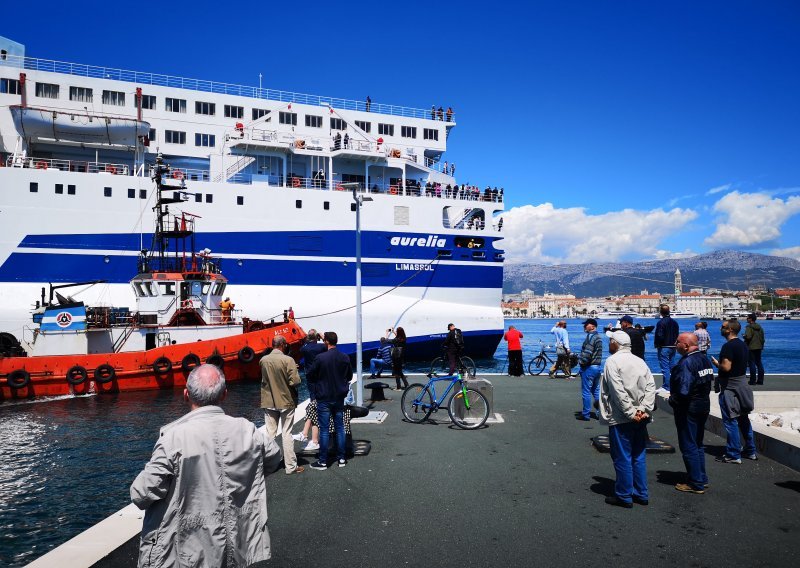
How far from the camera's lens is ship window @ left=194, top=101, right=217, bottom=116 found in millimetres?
27172

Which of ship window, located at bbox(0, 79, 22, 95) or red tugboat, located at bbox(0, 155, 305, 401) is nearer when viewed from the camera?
red tugboat, located at bbox(0, 155, 305, 401)

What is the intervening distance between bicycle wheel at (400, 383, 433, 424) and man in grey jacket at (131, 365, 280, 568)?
6.34 m

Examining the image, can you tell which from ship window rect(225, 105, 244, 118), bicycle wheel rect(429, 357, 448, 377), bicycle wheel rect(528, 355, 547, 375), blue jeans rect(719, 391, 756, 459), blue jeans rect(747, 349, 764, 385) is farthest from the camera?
ship window rect(225, 105, 244, 118)

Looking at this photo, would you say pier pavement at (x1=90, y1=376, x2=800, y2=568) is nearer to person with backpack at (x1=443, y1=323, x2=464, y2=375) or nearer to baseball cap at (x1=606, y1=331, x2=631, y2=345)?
baseball cap at (x1=606, y1=331, x2=631, y2=345)

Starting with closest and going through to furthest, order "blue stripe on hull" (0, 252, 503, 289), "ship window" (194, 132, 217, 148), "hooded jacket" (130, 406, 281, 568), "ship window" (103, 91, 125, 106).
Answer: "hooded jacket" (130, 406, 281, 568) → "blue stripe on hull" (0, 252, 503, 289) → "ship window" (103, 91, 125, 106) → "ship window" (194, 132, 217, 148)

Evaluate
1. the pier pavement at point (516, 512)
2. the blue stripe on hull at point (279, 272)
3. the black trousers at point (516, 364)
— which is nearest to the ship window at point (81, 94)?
the blue stripe on hull at point (279, 272)

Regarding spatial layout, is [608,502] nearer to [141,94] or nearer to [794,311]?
[141,94]

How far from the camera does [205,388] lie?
8.96 ft

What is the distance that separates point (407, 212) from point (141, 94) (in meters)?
14.0

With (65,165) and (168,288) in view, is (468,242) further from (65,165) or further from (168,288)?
(65,165)

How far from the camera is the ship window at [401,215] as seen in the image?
25.5 metres

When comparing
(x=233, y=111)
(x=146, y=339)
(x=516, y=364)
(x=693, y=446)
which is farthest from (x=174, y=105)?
(x=693, y=446)

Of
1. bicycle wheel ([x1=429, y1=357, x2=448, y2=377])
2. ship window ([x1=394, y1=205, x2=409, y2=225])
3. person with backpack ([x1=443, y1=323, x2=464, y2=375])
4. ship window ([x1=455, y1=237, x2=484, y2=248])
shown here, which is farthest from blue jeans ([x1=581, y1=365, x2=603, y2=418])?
ship window ([x1=455, y1=237, x2=484, y2=248])

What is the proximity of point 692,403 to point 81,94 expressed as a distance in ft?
94.7
